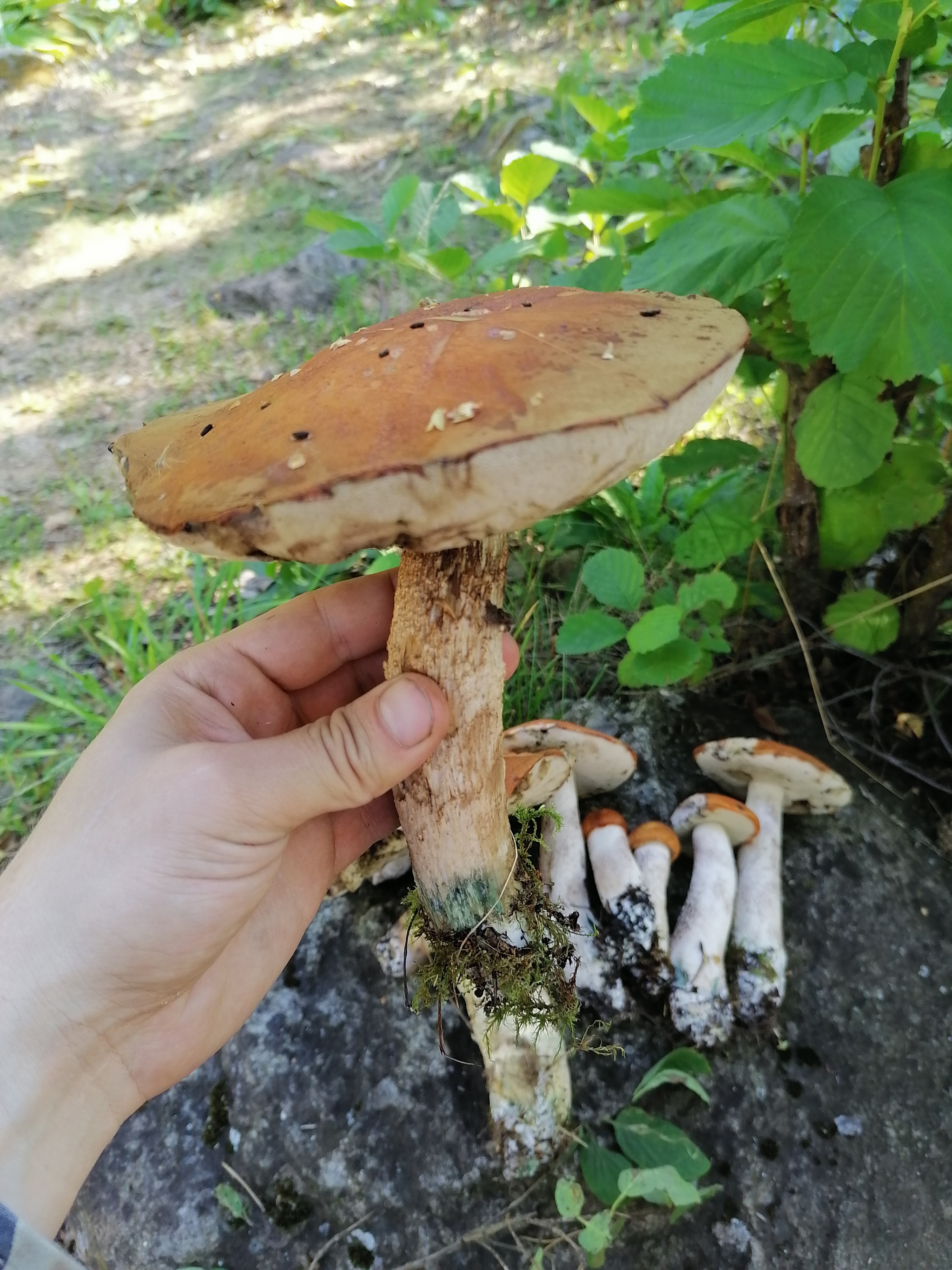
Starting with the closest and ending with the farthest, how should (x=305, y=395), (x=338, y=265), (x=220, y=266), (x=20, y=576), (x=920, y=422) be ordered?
(x=305, y=395)
(x=920, y=422)
(x=20, y=576)
(x=338, y=265)
(x=220, y=266)

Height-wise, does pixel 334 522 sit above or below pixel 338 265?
above

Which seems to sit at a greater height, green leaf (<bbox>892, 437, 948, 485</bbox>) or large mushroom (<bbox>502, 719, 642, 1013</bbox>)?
green leaf (<bbox>892, 437, 948, 485</bbox>)

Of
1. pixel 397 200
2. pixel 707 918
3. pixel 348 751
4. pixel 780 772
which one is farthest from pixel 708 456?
pixel 348 751

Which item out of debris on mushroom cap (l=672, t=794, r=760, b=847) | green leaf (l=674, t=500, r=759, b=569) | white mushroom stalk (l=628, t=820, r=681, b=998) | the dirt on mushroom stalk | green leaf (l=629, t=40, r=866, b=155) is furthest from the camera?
the dirt on mushroom stalk

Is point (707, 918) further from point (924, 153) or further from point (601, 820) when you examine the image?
point (924, 153)

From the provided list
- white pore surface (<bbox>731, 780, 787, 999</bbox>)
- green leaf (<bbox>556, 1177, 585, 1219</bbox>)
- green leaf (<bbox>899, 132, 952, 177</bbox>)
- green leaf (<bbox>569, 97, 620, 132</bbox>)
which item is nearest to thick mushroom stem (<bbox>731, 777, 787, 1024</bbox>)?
white pore surface (<bbox>731, 780, 787, 999</bbox>)

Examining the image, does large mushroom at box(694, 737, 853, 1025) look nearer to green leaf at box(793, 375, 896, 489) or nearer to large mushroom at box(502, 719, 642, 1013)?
large mushroom at box(502, 719, 642, 1013)

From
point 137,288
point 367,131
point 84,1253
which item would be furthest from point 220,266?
point 84,1253

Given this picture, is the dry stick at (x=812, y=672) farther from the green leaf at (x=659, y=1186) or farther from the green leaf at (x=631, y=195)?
the green leaf at (x=659, y=1186)

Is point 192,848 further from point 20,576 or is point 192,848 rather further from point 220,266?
point 220,266
